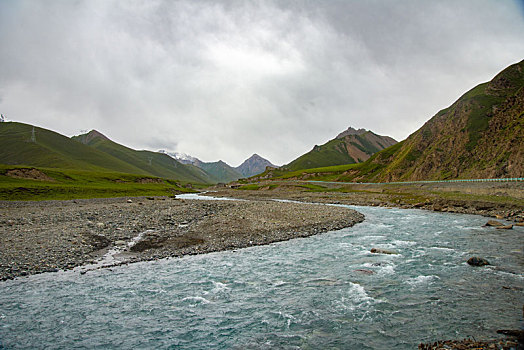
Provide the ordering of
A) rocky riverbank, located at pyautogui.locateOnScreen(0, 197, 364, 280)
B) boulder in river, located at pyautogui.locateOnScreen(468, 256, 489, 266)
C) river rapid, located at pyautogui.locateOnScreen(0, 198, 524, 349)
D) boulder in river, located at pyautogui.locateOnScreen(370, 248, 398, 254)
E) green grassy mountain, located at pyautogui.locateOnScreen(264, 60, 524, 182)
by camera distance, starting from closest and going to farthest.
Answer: river rapid, located at pyautogui.locateOnScreen(0, 198, 524, 349), boulder in river, located at pyautogui.locateOnScreen(468, 256, 489, 266), rocky riverbank, located at pyautogui.locateOnScreen(0, 197, 364, 280), boulder in river, located at pyautogui.locateOnScreen(370, 248, 398, 254), green grassy mountain, located at pyautogui.locateOnScreen(264, 60, 524, 182)

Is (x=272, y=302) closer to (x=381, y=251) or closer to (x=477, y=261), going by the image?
(x=381, y=251)

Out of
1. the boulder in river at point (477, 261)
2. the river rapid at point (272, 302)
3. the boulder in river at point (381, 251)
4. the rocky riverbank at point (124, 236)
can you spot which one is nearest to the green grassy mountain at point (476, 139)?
the rocky riverbank at point (124, 236)

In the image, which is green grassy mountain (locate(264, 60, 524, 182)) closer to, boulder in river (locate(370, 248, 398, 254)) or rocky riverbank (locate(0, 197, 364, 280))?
rocky riverbank (locate(0, 197, 364, 280))

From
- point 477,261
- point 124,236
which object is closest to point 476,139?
point 477,261

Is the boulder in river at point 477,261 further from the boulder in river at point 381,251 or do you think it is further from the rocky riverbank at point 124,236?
the rocky riverbank at point 124,236

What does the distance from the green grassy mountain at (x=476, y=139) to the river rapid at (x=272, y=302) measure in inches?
3266

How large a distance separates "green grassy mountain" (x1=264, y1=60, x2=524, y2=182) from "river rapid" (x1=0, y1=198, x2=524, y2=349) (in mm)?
82969

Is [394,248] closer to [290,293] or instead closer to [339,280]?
[339,280]

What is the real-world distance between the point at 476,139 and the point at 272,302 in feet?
417

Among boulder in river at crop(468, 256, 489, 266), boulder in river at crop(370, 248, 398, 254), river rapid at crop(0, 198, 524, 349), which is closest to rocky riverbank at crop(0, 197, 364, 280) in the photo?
river rapid at crop(0, 198, 524, 349)

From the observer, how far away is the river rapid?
11266mm

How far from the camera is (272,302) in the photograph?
1464 cm

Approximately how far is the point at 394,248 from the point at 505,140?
97.1 metres

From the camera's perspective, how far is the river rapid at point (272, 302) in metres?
11.3
